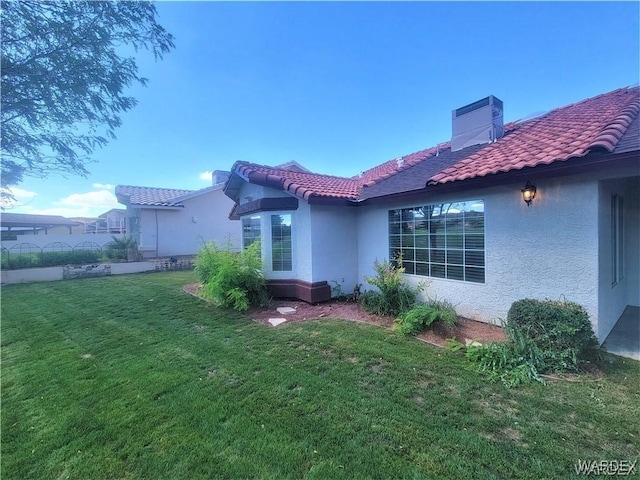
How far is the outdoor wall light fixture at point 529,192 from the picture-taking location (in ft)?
18.0

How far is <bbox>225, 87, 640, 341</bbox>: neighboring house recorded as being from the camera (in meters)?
5.04

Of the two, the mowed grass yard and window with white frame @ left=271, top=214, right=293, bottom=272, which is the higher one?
window with white frame @ left=271, top=214, right=293, bottom=272

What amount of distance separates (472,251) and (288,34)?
1027 centimetres

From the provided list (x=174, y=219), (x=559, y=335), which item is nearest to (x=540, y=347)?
(x=559, y=335)

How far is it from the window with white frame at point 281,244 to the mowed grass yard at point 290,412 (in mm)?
3510

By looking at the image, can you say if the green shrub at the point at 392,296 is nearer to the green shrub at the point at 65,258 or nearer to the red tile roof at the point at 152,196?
the red tile roof at the point at 152,196

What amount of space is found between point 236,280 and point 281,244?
1.92m

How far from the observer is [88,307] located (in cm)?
862

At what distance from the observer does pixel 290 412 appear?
3.48 m

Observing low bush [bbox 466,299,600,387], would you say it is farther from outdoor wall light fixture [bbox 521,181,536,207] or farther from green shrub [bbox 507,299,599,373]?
outdoor wall light fixture [bbox 521,181,536,207]

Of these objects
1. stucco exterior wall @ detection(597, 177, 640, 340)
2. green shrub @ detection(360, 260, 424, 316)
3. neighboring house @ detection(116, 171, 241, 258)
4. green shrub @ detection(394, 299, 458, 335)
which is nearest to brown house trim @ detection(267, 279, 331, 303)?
green shrub @ detection(360, 260, 424, 316)

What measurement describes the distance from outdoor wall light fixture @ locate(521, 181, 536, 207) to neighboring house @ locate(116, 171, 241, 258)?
15.1 m

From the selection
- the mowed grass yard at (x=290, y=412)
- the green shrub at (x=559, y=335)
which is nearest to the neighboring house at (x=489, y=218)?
the green shrub at (x=559, y=335)

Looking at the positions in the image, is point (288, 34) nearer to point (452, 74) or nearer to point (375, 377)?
point (452, 74)
